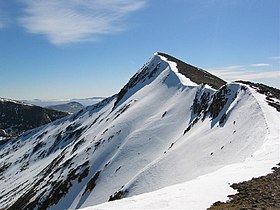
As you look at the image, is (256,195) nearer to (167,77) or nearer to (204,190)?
(204,190)

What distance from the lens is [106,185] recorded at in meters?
47.7

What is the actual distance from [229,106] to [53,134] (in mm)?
108756

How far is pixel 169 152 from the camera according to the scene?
3816cm

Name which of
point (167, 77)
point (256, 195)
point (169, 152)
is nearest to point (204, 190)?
point (256, 195)

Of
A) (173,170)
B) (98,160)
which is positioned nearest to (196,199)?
(173,170)

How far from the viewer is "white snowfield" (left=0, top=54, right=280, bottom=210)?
15.4 metres

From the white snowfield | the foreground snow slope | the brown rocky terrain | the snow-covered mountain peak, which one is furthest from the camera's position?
the snow-covered mountain peak

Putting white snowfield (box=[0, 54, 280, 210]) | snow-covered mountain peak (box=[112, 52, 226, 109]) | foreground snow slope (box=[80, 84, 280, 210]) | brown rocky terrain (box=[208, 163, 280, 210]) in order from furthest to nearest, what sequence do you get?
snow-covered mountain peak (box=[112, 52, 226, 109]) → white snowfield (box=[0, 54, 280, 210]) → foreground snow slope (box=[80, 84, 280, 210]) → brown rocky terrain (box=[208, 163, 280, 210])

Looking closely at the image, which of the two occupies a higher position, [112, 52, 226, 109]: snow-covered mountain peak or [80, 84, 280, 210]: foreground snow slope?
[112, 52, 226, 109]: snow-covered mountain peak

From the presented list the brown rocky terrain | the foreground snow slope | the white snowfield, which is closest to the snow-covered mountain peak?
the white snowfield

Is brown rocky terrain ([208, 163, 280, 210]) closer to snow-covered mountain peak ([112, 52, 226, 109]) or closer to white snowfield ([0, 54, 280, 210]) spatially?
white snowfield ([0, 54, 280, 210])

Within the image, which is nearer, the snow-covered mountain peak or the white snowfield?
the white snowfield

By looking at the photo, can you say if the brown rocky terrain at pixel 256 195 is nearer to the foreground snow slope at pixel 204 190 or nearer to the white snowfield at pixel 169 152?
the foreground snow slope at pixel 204 190

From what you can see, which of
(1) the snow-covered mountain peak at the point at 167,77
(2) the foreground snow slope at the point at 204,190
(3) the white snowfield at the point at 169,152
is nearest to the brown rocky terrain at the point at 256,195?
(2) the foreground snow slope at the point at 204,190
